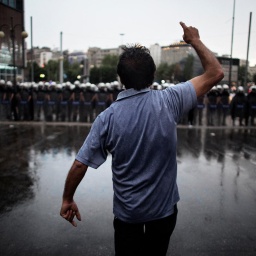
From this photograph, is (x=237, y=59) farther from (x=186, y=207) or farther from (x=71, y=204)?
(x=71, y=204)

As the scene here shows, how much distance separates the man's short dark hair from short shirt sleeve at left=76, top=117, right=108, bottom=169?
1.01ft

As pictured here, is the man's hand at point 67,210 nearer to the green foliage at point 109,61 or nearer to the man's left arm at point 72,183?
the man's left arm at point 72,183

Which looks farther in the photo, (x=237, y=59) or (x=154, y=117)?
(x=237, y=59)

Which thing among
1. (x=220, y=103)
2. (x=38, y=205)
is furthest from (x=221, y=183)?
(x=220, y=103)

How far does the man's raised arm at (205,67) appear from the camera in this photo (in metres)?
2.13

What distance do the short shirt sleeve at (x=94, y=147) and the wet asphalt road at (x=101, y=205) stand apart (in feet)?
6.14

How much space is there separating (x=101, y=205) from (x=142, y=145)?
332cm

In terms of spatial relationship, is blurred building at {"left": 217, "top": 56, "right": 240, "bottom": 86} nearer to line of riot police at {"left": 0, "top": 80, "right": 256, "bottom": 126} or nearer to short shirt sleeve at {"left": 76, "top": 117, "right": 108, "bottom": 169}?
line of riot police at {"left": 0, "top": 80, "right": 256, "bottom": 126}

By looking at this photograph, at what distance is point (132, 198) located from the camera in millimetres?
2113

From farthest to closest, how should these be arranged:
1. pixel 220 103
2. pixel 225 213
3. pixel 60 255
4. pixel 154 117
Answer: pixel 220 103 → pixel 225 213 → pixel 60 255 → pixel 154 117

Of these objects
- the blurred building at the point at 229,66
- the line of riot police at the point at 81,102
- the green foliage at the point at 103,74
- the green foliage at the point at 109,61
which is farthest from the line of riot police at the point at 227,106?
the green foliage at the point at 109,61

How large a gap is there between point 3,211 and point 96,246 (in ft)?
5.92

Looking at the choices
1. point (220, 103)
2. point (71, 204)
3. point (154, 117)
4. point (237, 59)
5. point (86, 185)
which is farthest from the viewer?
point (237, 59)

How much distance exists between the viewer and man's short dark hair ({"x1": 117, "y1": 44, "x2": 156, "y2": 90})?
210cm
